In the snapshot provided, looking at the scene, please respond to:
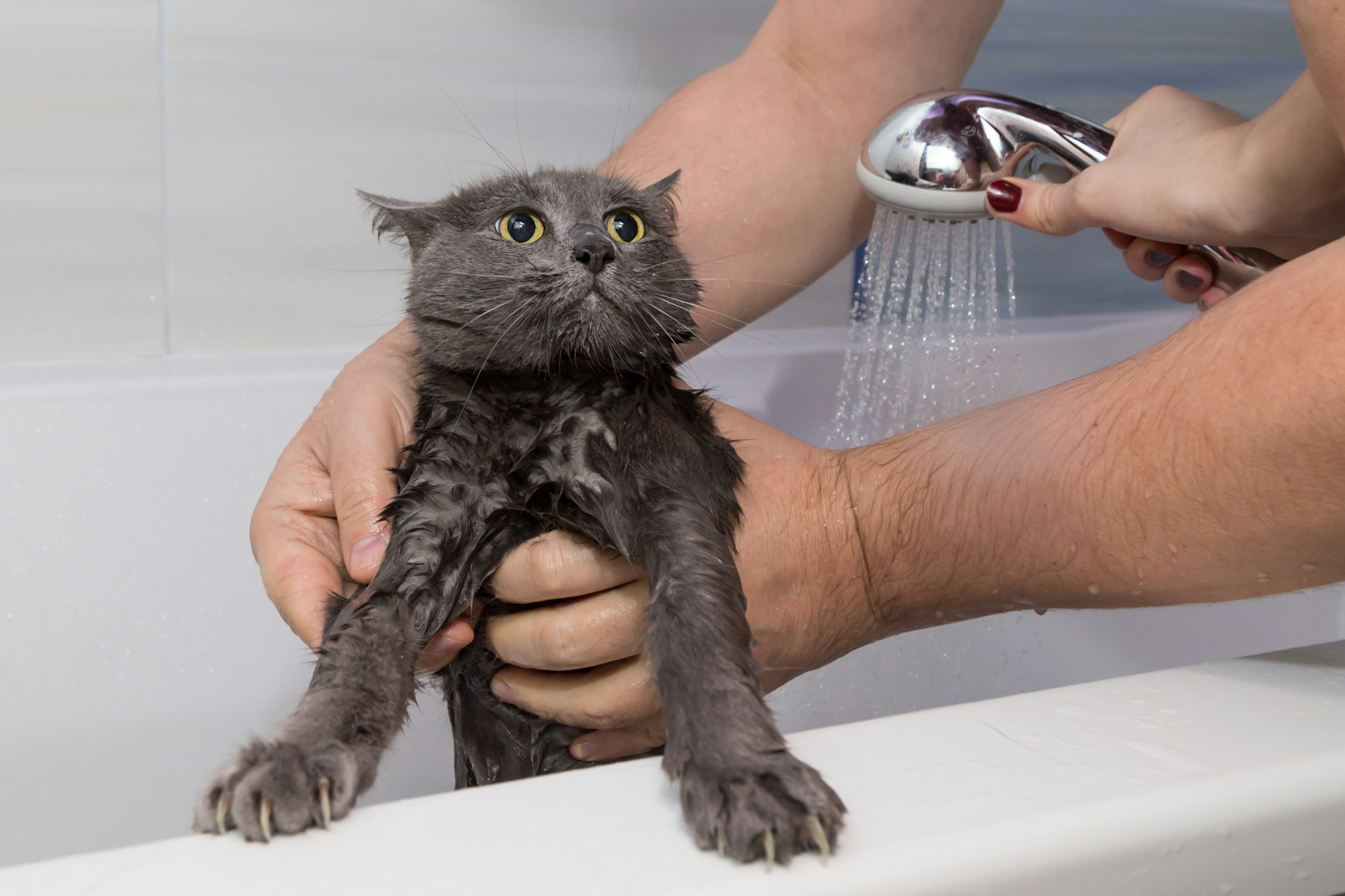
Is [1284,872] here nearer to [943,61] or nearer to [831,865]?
[831,865]

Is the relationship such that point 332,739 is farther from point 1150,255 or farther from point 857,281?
point 857,281

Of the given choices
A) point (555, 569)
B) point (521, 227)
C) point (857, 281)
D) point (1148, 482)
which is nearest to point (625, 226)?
point (521, 227)

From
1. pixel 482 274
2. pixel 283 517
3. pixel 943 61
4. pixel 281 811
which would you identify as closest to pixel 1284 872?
pixel 281 811

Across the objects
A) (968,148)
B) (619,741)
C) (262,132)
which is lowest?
(619,741)

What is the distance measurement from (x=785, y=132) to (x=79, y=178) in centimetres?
120

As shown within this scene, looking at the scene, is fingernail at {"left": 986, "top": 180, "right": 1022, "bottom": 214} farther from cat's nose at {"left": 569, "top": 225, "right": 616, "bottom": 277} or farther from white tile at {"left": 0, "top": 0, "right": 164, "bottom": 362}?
white tile at {"left": 0, "top": 0, "right": 164, "bottom": 362}

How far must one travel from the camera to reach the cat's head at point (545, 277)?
3.47 ft

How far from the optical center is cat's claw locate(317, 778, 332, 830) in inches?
28.7

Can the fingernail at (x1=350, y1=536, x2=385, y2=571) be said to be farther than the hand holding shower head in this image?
No

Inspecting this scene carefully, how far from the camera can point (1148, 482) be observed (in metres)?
0.99

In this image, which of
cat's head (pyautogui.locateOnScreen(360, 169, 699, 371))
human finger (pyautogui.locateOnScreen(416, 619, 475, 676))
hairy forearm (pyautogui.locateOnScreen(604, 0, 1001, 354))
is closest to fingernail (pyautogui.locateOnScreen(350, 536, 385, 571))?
→ human finger (pyautogui.locateOnScreen(416, 619, 475, 676))

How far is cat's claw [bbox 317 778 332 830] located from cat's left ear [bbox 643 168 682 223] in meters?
0.78

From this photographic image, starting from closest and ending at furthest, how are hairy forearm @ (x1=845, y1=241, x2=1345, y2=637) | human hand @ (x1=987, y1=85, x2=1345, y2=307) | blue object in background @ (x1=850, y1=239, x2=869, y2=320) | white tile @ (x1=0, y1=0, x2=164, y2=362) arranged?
hairy forearm @ (x1=845, y1=241, x2=1345, y2=637), human hand @ (x1=987, y1=85, x2=1345, y2=307), white tile @ (x1=0, y1=0, x2=164, y2=362), blue object in background @ (x1=850, y1=239, x2=869, y2=320)

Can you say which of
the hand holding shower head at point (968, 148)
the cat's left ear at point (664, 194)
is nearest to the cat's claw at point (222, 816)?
the cat's left ear at point (664, 194)
